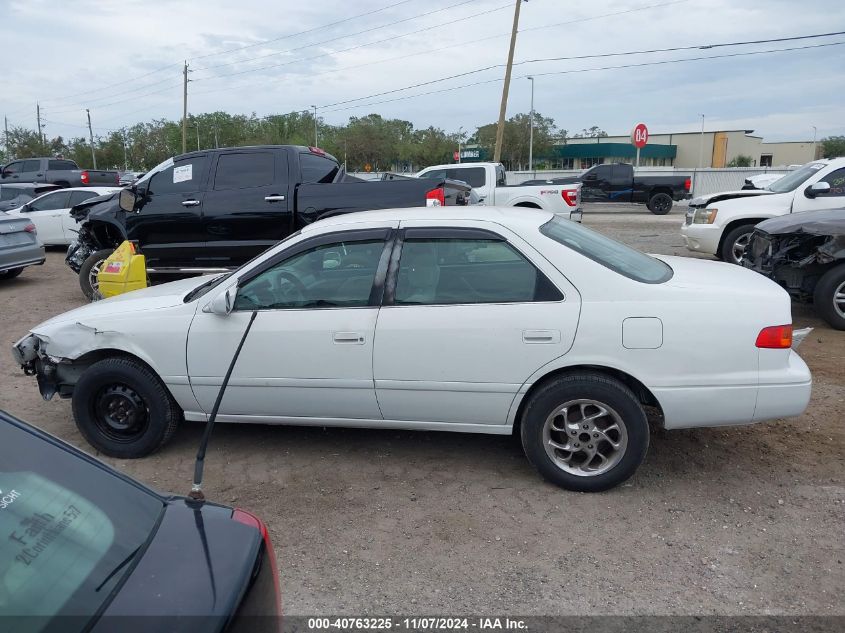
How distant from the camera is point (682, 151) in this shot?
65875 millimetres

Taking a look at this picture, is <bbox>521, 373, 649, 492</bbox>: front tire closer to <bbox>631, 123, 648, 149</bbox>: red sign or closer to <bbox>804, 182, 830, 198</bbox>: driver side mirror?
<bbox>804, 182, 830, 198</bbox>: driver side mirror

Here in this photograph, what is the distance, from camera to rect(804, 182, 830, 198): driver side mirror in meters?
9.81

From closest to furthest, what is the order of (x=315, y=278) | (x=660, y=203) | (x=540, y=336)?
(x=540, y=336) → (x=315, y=278) → (x=660, y=203)

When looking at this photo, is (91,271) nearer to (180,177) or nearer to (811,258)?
(180,177)

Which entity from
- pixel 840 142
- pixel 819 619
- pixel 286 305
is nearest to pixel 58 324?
pixel 286 305

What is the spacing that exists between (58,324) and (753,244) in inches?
302

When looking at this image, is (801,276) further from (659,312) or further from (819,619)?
(819,619)

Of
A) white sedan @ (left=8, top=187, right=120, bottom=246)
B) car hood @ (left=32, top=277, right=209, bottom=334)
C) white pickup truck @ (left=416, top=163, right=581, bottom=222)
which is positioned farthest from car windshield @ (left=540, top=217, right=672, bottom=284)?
white sedan @ (left=8, top=187, right=120, bottom=246)

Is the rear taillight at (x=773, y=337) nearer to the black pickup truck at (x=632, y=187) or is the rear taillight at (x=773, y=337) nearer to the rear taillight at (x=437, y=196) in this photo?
the rear taillight at (x=437, y=196)

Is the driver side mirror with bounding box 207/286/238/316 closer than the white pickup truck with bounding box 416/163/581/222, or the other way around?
the driver side mirror with bounding box 207/286/238/316

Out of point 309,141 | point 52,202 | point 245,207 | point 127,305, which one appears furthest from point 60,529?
point 309,141

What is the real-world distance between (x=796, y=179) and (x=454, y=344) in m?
9.04

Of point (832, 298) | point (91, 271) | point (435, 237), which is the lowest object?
point (91, 271)

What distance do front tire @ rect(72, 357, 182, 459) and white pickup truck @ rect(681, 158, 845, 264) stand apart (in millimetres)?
8528
